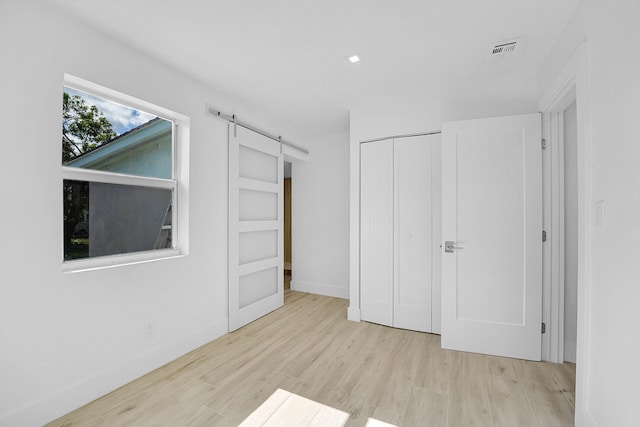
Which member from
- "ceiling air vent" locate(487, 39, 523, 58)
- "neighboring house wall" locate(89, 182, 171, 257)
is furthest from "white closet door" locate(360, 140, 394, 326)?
"neighboring house wall" locate(89, 182, 171, 257)

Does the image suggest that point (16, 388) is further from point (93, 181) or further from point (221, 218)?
point (221, 218)

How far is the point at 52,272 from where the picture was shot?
5.47 feet

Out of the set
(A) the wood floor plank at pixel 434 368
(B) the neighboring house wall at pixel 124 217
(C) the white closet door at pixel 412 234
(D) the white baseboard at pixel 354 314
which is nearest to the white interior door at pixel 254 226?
(B) the neighboring house wall at pixel 124 217

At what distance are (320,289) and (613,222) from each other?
3.65m

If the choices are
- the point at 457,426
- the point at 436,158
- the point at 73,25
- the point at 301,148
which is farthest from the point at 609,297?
the point at 301,148

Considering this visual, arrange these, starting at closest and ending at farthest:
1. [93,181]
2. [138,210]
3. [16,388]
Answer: [16,388] → [93,181] → [138,210]

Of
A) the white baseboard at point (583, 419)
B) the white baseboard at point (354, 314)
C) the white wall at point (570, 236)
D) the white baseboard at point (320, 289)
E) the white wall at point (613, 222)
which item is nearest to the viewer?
the white wall at point (613, 222)

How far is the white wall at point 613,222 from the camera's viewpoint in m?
1.12

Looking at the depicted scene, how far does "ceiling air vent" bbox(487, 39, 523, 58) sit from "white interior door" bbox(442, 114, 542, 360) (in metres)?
0.52

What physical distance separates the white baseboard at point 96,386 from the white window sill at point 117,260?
73 centimetres

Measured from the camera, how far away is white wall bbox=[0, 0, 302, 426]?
1507mm

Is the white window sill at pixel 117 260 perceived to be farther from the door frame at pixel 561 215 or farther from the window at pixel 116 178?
the door frame at pixel 561 215

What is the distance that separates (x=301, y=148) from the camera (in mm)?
4309

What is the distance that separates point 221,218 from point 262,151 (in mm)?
1072
